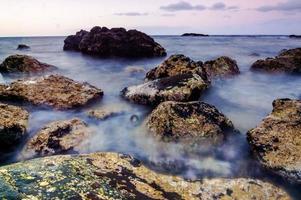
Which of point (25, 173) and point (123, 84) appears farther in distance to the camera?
point (123, 84)

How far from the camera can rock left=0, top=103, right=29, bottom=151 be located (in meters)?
5.99

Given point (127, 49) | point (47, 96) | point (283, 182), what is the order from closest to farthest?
point (283, 182) → point (47, 96) → point (127, 49)

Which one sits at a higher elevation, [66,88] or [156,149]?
[66,88]

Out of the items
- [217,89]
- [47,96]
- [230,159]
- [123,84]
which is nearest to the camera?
[230,159]

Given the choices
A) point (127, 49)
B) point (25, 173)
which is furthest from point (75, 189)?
point (127, 49)

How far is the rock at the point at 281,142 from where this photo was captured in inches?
196

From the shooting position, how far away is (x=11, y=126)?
20.2 ft

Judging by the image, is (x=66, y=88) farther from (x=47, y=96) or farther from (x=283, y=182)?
(x=283, y=182)

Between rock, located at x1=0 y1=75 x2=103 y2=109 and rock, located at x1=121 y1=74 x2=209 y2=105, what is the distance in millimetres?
1213

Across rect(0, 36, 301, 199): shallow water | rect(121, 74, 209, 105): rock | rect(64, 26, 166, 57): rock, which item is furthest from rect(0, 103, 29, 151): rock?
rect(64, 26, 166, 57): rock

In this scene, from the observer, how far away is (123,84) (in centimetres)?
1103

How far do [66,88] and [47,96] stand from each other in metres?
0.50

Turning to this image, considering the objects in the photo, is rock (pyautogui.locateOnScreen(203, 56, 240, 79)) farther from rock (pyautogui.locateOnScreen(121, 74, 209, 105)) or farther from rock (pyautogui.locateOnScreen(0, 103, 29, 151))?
rock (pyautogui.locateOnScreen(0, 103, 29, 151))

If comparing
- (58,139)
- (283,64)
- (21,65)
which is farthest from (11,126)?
(283,64)
